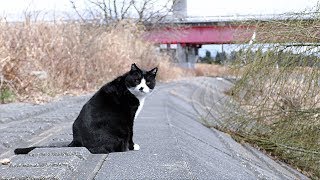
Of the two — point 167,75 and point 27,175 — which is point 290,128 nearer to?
point 27,175

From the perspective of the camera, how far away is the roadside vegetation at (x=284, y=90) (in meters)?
6.34

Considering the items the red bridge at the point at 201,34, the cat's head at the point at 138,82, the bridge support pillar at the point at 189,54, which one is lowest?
the bridge support pillar at the point at 189,54

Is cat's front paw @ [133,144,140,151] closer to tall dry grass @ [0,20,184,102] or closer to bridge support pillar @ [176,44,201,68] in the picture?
tall dry grass @ [0,20,184,102]

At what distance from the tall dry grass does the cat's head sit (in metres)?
5.27

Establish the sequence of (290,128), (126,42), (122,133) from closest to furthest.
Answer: (122,133)
(290,128)
(126,42)

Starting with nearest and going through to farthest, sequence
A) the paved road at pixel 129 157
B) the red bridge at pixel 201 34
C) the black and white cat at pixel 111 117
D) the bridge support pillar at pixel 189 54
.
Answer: the paved road at pixel 129 157
the black and white cat at pixel 111 117
the red bridge at pixel 201 34
the bridge support pillar at pixel 189 54

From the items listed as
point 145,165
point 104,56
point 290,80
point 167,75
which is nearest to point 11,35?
point 104,56

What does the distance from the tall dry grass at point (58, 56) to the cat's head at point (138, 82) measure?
527cm

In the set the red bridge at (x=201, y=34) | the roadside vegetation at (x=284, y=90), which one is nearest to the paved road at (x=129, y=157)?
the roadside vegetation at (x=284, y=90)

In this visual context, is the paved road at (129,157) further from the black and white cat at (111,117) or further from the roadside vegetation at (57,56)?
the roadside vegetation at (57,56)

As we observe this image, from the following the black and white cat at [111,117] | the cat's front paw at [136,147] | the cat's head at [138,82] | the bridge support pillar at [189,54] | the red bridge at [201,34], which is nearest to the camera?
the black and white cat at [111,117]

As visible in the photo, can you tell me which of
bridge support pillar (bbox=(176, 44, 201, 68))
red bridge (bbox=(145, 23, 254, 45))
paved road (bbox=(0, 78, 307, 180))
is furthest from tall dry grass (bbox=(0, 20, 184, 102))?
bridge support pillar (bbox=(176, 44, 201, 68))

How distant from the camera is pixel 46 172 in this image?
371 cm

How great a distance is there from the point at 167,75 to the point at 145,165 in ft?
73.2
